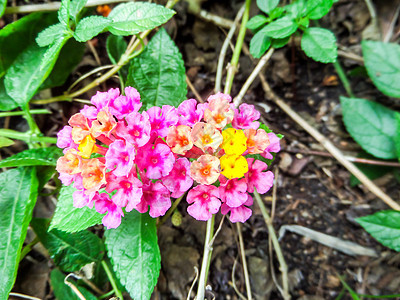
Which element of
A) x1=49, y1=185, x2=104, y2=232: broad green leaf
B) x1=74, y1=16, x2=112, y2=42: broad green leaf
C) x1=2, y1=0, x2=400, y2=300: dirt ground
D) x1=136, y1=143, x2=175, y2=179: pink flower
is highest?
x1=74, y1=16, x2=112, y2=42: broad green leaf

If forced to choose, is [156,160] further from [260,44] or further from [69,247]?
[260,44]

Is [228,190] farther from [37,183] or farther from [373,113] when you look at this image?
[373,113]

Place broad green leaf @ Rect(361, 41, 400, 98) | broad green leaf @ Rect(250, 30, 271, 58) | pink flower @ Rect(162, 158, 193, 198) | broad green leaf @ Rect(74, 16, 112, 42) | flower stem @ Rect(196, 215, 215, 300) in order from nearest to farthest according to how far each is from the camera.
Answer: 1. pink flower @ Rect(162, 158, 193, 198)
2. broad green leaf @ Rect(74, 16, 112, 42)
3. flower stem @ Rect(196, 215, 215, 300)
4. broad green leaf @ Rect(250, 30, 271, 58)
5. broad green leaf @ Rect(361, 41, 400, 98)

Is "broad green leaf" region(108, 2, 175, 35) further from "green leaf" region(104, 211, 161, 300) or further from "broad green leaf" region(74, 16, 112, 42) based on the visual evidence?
"green leaf" region(104, 211, 161, 300)

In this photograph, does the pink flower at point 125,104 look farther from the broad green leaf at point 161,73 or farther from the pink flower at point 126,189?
the broad green leaf at point 161,73

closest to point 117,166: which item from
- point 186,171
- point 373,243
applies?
point 186,171

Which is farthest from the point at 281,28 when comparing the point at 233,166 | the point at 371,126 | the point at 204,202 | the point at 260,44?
the point at 204,202

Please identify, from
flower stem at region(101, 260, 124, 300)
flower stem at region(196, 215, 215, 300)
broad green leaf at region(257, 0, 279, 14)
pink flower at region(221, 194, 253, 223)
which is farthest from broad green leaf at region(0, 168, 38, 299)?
broad green leaf at region(257, 0, 279, 14)
